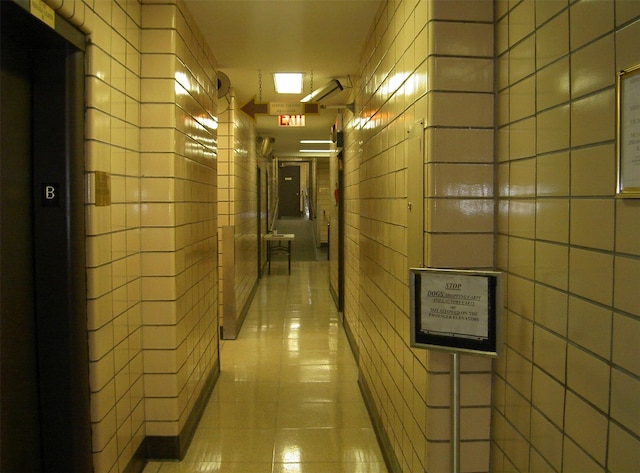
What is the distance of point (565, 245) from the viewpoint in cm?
127

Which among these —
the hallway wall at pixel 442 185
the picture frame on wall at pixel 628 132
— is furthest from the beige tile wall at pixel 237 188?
the picture frame on wall at pixel 628 132

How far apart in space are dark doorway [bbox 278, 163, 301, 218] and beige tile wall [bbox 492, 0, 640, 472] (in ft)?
62.2

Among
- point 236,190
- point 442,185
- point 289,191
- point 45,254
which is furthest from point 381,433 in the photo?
point 289,191

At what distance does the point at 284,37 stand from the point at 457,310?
102 inches

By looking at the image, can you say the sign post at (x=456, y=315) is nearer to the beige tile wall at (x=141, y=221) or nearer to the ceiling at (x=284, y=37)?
the beige tile wall at (x=141, y=221)

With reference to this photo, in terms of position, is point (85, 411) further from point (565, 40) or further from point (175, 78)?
point (565, 40)

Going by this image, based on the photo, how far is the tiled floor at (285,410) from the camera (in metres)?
2.61

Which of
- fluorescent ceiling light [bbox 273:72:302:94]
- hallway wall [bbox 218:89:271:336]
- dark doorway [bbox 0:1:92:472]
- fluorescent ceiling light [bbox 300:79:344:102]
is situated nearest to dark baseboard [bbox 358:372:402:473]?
dark doorway [bbox 0:1:92:472]

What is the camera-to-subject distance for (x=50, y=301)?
1855 millimetres

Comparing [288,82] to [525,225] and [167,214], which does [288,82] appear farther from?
[525,225]

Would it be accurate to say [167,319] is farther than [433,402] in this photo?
Yes

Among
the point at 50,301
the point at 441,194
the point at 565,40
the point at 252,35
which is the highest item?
the point at 252,35

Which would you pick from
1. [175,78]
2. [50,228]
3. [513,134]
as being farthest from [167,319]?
[513,134]

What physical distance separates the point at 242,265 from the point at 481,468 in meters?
4.33
